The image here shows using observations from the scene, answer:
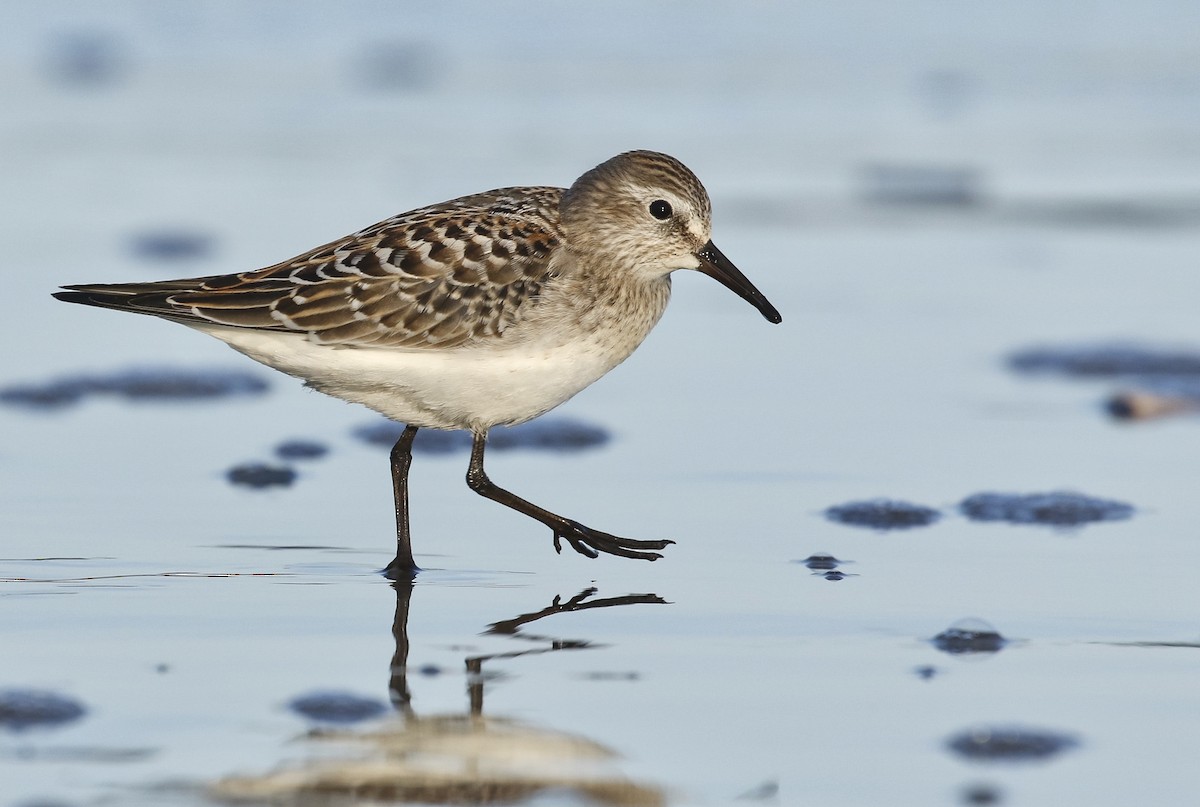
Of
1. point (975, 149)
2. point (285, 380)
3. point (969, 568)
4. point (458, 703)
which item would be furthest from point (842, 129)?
point (458, 703)

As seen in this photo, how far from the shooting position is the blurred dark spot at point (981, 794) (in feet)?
11.7

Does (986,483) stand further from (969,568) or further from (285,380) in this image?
(285,380)

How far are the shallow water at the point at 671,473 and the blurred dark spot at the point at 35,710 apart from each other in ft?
0.16

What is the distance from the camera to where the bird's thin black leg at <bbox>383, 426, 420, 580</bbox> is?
16.8ft

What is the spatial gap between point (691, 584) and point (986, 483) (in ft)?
4.36

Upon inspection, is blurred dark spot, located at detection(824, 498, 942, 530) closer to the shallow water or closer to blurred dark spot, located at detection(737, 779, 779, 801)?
the shallow water

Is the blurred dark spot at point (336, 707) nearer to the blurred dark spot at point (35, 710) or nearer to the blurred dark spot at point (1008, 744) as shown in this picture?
the blurred dark spot at point (35, 710)

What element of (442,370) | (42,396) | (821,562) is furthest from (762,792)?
(42,396)

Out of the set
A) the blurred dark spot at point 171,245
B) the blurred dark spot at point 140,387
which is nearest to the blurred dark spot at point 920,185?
the blurred dark spot at point 171,245

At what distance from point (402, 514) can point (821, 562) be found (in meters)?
1.18

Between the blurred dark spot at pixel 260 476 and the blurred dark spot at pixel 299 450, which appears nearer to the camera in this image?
the blurred dark spot at pixel 260 476

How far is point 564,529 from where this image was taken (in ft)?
17.6

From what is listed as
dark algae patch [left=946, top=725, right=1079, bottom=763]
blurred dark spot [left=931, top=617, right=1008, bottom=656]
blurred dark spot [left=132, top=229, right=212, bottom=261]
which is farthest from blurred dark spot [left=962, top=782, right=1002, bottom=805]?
blurred dark spot [left=132, top=229, right=212, bottom=261]

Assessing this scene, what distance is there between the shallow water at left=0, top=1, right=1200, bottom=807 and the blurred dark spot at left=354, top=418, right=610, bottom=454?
0.09 meters
